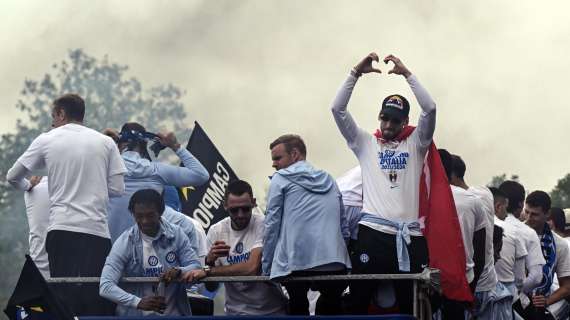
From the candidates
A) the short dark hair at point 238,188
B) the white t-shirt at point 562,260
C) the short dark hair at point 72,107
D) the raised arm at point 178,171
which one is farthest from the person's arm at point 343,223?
the white t-shirt at point 562,260

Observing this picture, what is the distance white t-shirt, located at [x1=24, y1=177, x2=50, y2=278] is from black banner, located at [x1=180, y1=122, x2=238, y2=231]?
4599mm

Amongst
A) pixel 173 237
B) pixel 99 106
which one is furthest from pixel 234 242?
pixel 99 106

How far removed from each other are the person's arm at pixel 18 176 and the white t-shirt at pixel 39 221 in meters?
0.15

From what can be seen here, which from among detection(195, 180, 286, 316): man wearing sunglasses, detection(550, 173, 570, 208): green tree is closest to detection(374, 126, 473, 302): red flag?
detection(195, 180, 286, 316): man wearing sunglasses

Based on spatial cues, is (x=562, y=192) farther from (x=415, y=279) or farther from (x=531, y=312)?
(x=415, y=279)

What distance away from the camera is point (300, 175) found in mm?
10766

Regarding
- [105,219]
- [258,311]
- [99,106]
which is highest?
[99,106]

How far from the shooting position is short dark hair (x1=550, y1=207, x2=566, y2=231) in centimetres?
1588

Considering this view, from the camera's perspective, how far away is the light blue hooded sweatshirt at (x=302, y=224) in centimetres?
1047

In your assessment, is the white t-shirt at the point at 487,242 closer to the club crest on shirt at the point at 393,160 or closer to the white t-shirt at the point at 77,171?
the club crest on shirt at the point at 393,160

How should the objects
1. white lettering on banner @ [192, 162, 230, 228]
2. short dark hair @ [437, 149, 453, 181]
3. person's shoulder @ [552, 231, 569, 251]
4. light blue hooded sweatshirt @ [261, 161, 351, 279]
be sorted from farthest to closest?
white lettering on banner @ [192, 162, 230, 228], person's shoulder @ [552, 231, 569, 251], short dark hair @ [437, 149, 453, 181], light blue hooded sweatshirt @ [261, 161, 351, 279]

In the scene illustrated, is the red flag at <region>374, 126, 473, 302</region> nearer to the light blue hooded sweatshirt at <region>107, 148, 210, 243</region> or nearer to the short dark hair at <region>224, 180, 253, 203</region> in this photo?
the short dark hair at <region>224, 180, 253, 203</region>

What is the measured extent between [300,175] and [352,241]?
634mm

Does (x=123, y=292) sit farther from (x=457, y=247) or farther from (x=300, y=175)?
(x=457, y=247)
